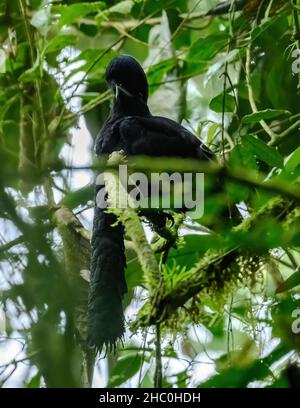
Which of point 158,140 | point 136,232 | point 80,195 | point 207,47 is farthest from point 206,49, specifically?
point 136,232

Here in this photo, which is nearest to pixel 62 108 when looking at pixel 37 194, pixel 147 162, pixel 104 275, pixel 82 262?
pixel 82 262

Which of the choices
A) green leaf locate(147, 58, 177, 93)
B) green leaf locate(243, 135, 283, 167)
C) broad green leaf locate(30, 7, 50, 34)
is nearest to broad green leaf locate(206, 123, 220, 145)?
green leaf locate(147, 58, 177, 93)

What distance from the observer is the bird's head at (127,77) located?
290cm

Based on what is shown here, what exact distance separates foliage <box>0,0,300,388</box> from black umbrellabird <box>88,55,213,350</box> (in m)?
0.06

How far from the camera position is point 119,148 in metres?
2.68

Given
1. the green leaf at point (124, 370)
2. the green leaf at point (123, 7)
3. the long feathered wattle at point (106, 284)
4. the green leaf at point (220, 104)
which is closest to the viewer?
the long feathered wattle at point (106, 284)

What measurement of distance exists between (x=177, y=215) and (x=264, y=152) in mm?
330

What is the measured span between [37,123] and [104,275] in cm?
123

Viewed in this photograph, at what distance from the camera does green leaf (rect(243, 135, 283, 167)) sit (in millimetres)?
1948

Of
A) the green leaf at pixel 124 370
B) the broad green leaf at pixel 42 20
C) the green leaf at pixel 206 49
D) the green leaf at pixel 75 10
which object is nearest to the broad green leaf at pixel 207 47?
the green leaf at pixel 206 49

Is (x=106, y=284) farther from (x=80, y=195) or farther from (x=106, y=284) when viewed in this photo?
(x=80, y=195)

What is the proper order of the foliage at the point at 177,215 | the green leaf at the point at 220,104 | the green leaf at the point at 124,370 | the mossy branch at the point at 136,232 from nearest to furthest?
the foliage at the point at 177,215 → the mossy branch at the point at 136,232 → the green leaf at the point at 124,370 → the green leaf at the point at 220,104

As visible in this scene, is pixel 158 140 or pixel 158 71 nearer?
pixel 158 140

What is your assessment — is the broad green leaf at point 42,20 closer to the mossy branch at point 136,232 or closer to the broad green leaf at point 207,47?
the broad green leaf at point 207,47
